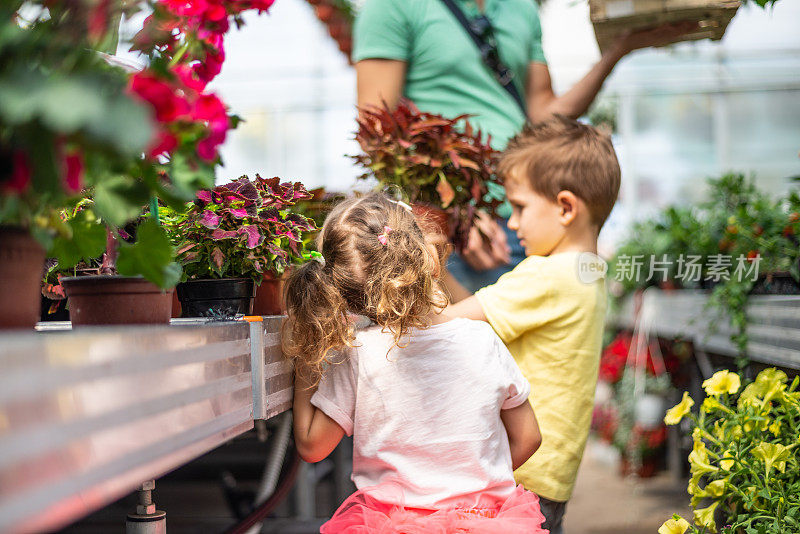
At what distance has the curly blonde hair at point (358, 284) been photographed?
51.3 inches

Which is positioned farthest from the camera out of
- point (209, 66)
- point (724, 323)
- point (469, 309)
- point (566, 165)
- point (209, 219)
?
point (724, 323)

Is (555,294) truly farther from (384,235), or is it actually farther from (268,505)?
(268,505)

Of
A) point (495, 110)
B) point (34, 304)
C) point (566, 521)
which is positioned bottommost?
point (566, 521)

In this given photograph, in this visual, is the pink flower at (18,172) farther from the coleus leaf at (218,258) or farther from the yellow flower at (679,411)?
the yellow flower at (679,411)

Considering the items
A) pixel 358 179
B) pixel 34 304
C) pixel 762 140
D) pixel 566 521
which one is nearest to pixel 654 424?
pixel 566 521

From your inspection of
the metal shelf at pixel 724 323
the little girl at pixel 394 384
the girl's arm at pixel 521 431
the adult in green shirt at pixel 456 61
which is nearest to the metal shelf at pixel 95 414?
the little girl at pixel 394 384

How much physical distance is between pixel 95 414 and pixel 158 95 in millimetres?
248

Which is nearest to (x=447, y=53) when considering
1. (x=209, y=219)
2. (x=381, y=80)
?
(x=381, y=80)

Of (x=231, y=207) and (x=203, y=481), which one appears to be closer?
(x=231, y=207)

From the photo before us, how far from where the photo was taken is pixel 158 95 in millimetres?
575

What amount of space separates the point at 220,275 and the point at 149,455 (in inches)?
23.4

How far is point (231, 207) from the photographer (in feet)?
4.21

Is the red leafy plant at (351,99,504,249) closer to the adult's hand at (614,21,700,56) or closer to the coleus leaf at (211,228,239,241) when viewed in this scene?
the coleus leaf at (211,228,239,241)

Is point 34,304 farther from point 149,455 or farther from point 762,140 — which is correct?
point 762,140
